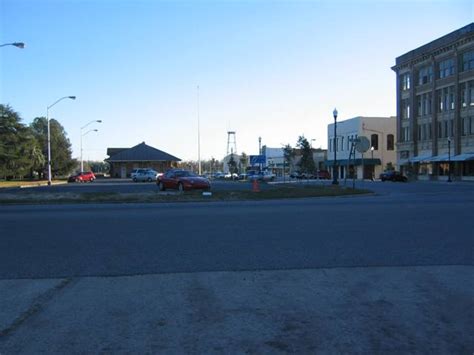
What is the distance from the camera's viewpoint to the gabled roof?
8681cm

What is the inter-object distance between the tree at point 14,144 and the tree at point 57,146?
15.7 metres

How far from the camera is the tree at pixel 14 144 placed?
70.9m

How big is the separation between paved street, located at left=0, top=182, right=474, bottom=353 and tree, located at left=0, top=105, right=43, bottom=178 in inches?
2504

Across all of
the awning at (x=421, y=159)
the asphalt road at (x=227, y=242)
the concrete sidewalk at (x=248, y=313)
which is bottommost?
the concrete sidewalk at (x=248, y=313)

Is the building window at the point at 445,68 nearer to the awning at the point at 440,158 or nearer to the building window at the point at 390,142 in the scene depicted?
the awning at the point at 440,158

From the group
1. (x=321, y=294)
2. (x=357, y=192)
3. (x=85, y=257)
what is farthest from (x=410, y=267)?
(x=357, y=192)

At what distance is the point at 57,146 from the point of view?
314 ft

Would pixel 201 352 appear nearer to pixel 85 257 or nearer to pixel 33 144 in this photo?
pixel 85 257

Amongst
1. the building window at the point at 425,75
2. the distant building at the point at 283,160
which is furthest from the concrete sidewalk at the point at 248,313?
the distant building at the point at 283,160

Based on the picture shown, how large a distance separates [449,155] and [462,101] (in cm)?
694

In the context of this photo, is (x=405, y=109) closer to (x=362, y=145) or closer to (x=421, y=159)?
(x=421, y=159)

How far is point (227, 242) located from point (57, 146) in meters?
91.4

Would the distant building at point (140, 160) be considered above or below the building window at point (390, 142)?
below

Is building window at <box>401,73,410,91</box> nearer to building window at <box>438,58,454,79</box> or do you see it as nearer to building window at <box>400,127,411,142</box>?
building window at <box>400,127,411,142</box>
